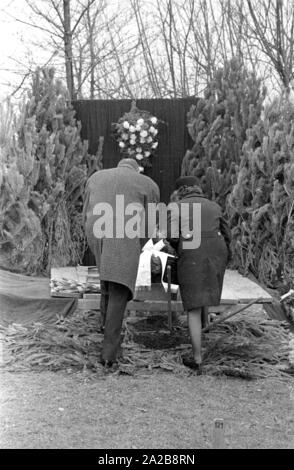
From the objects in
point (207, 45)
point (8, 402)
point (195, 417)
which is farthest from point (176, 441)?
point (207, 45)

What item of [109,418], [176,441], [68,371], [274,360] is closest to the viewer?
[176,441]

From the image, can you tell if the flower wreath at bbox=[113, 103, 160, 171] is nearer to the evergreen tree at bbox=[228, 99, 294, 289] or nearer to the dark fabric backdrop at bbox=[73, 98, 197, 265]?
the dark fabric backdrop at bbox=[73, 98, 197, 265]

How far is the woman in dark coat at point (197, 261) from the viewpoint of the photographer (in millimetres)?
5504

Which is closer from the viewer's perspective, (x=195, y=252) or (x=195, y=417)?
(x=195, y=417)

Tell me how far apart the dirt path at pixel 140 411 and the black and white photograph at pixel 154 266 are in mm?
17

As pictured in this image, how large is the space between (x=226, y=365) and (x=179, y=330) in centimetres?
109

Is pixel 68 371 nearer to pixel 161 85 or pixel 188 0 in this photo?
pixel 188 0

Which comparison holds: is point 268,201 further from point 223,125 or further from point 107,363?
point 107,363

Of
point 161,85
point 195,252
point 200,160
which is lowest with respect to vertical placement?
point 195,252

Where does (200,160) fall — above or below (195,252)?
above

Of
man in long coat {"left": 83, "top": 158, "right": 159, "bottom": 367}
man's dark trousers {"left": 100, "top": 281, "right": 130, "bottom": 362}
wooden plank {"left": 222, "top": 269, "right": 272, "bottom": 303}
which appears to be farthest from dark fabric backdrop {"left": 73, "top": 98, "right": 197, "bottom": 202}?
man's dark trousers {"left": 100, "top": 281, "right": 130, "bottom": 362}

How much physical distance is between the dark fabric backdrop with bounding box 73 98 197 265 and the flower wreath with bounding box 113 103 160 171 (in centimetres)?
15

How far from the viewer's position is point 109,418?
4.48m

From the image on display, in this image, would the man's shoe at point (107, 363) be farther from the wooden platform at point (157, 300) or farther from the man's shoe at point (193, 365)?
the wooden platform at point (157, 300)
